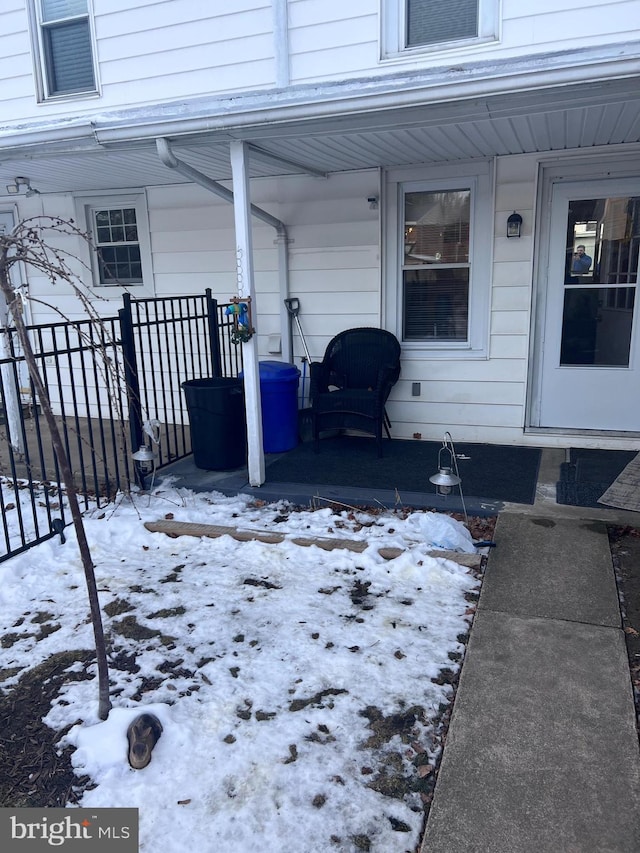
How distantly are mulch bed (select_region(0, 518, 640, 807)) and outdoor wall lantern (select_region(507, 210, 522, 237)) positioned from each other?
10.2 ft

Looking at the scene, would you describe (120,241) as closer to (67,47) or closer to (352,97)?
(67,47)

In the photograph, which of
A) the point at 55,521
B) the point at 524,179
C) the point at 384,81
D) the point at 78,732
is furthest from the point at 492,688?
the point at 524,179

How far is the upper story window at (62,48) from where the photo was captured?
20.9 feet

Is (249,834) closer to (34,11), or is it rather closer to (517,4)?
(517,4)

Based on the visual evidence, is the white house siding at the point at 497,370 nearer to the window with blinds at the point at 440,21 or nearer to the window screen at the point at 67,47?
the window with blinds at the point at 440,21

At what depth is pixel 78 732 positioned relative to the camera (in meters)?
2.28

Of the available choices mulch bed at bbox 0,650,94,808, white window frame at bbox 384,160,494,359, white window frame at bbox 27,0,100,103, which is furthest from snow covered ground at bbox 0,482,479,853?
white window frame at bbox 27,0,100,103

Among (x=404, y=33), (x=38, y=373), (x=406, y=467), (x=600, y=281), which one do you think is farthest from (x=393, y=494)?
(x=404, y=33)

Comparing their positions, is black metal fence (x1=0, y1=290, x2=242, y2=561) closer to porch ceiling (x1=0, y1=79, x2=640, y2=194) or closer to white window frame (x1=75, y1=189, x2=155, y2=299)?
white window frame (x1=75, y1=189, x2=155, y2=299)

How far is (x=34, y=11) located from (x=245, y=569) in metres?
6.32

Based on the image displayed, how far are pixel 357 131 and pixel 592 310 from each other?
8.65 ft

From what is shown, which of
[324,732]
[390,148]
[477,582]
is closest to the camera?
[324,732]

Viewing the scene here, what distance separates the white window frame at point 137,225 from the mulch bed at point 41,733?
4.60 m

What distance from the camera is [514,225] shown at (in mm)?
5211
